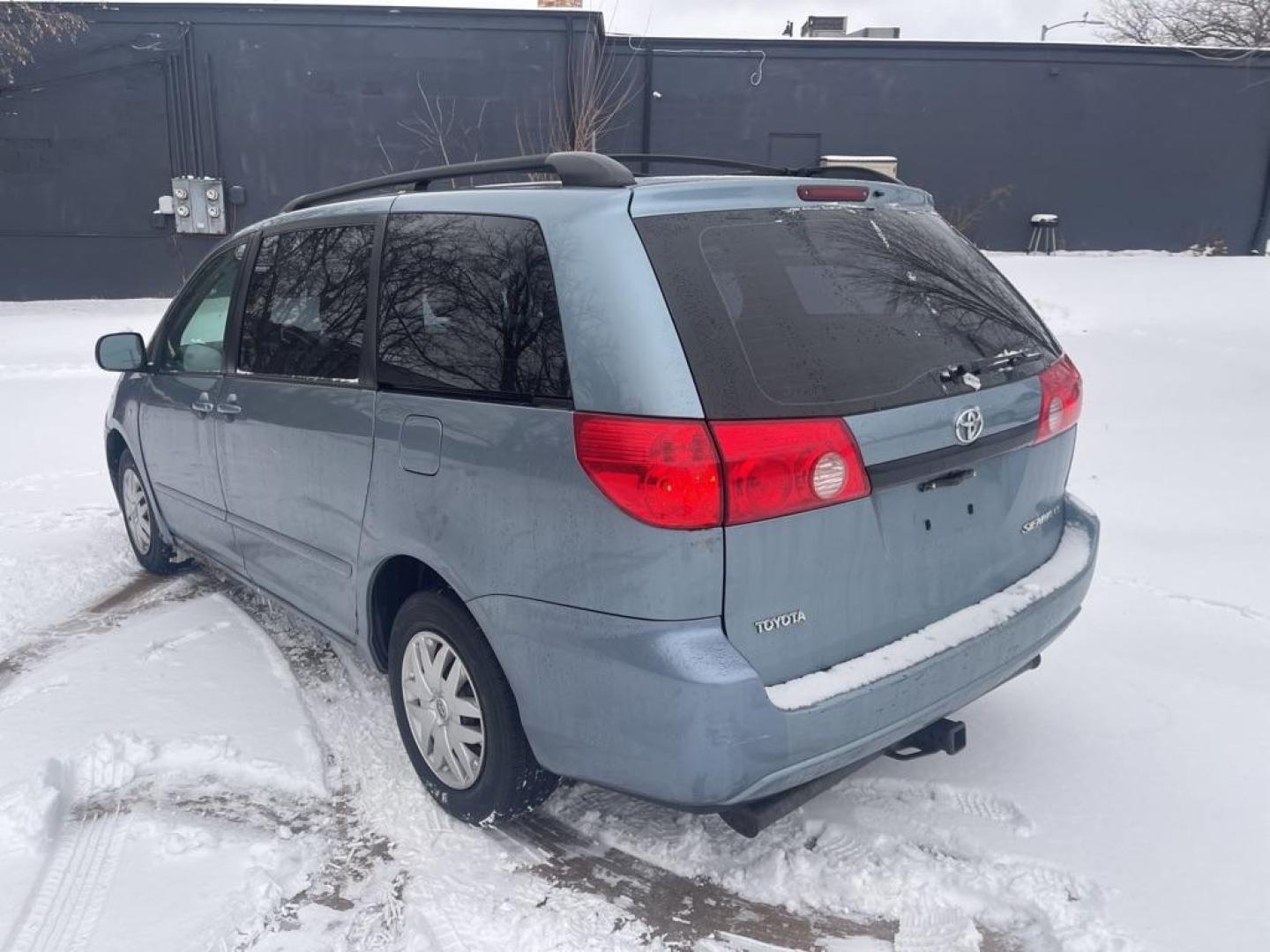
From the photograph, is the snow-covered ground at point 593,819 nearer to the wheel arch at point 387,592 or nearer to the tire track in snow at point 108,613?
the tire track in snow at point 108,613

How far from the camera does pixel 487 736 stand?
2.69m

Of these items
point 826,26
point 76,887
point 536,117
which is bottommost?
point 76,887

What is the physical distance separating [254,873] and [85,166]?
1712 cm

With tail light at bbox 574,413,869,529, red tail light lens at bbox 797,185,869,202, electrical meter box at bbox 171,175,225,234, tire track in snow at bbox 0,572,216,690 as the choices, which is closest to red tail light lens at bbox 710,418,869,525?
tail light at bbox 574,413,869,529

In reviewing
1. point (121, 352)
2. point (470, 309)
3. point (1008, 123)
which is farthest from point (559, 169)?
point (1008, 123)

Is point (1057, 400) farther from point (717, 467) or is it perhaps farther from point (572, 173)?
point (572, 173)

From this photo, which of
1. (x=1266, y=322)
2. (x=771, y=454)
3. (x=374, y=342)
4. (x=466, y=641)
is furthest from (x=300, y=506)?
(x=1266, y=322)

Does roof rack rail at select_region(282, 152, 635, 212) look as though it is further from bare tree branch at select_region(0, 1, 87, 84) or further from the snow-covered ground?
bare tree branch at select_region(0, 1, 87, 84)

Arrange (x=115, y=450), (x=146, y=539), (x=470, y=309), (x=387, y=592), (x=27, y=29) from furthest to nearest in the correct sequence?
(x=27, y=29) → (x=115, y=450) → (x=146, y=539) → (x=387, y=592) → (x=470, y=309)

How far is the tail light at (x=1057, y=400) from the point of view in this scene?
9.30ft

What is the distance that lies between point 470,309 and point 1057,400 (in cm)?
173

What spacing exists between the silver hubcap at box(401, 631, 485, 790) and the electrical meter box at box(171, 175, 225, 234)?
15.7 meters

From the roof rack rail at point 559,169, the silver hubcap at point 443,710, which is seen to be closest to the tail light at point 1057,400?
the roof rack rail at point 559,169

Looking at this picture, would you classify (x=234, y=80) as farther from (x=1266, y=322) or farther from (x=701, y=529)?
(x=701, y=529)
